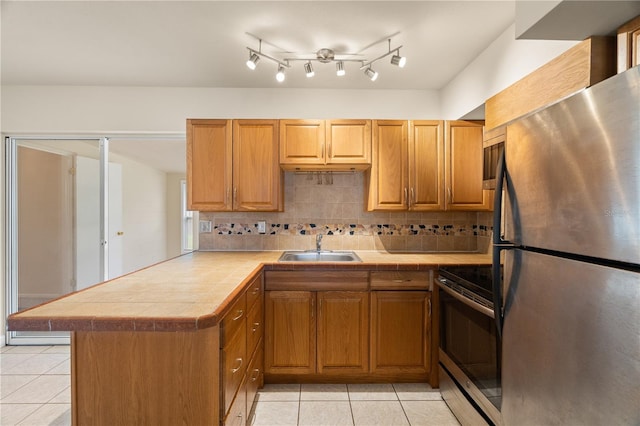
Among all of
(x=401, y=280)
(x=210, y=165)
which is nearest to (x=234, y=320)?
(x=401, y=280)

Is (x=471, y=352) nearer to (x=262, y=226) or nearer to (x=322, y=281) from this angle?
(x=322, y=281)

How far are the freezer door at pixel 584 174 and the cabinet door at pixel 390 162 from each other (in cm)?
148

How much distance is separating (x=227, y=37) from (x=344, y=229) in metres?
1.83

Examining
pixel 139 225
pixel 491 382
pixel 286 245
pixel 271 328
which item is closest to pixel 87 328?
pixel 271 328

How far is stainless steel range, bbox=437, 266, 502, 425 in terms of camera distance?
1.56m

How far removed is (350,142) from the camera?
106 inches

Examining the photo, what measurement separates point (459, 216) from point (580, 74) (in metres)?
1.88

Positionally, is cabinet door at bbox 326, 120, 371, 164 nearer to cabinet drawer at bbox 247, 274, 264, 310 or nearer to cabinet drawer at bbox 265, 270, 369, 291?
cabinet drawer at bbox 265, 270, 369, 291

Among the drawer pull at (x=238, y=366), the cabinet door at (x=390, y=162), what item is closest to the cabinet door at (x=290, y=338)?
the drawer pull at (x=238, y=366)

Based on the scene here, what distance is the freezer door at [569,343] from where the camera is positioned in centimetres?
80

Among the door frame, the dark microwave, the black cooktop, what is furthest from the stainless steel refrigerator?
the door frame

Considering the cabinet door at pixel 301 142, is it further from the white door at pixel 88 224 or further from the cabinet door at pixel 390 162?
the white door at pixel 88 224

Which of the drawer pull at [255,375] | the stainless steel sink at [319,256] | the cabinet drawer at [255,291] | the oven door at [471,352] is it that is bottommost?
the drawer pull at [255,375]

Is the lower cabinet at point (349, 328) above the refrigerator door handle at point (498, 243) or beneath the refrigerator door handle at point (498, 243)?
beneath
